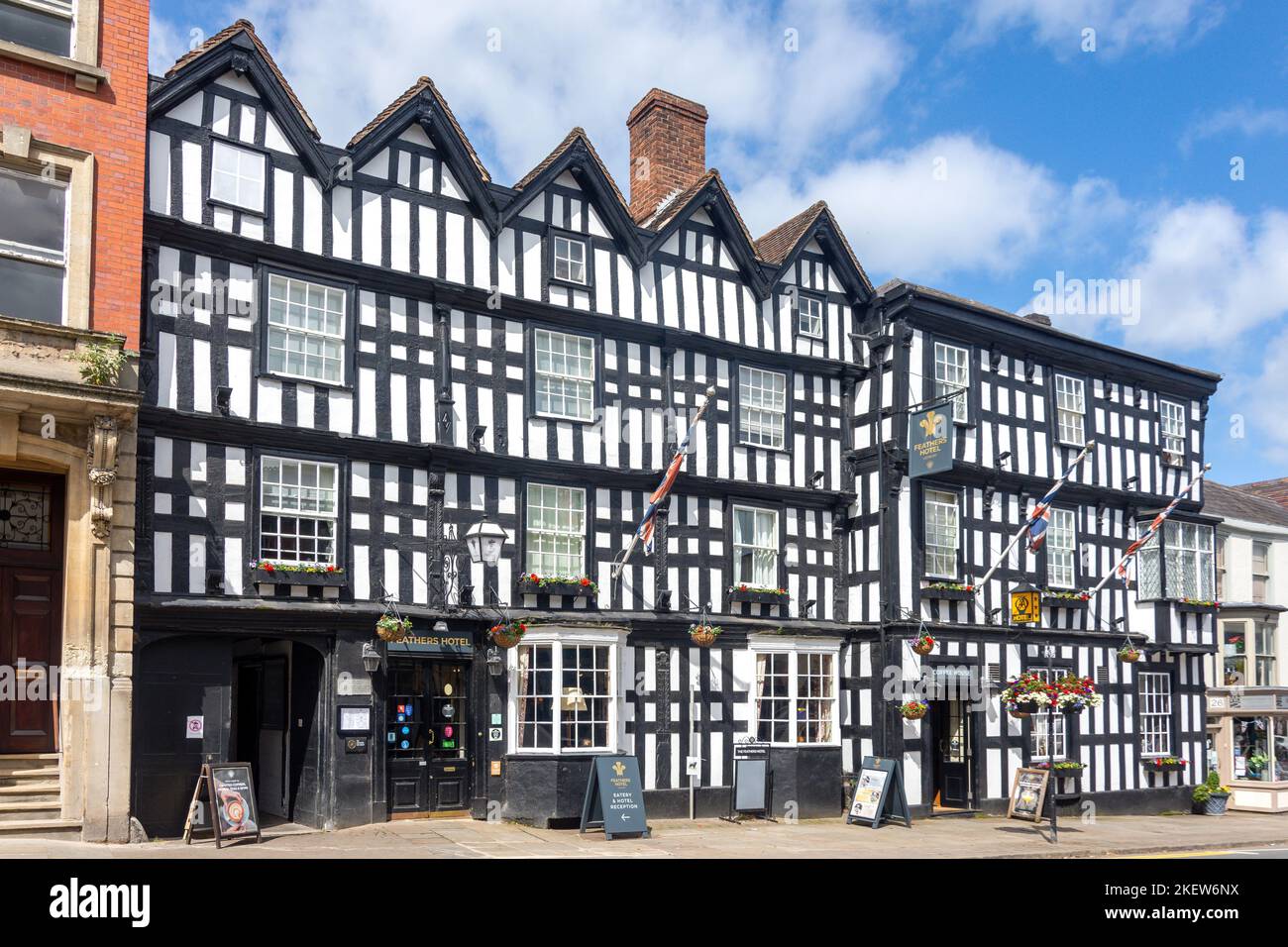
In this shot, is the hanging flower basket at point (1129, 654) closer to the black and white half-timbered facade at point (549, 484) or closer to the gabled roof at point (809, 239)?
the black and white half-timbered facade at point (549, 484)

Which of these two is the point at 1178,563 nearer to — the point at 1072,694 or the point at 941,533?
the point at 941,533

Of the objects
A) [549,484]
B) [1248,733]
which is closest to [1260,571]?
[1248,733]

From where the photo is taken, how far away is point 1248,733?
2859 centimetres

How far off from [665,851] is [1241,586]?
21.9 meters

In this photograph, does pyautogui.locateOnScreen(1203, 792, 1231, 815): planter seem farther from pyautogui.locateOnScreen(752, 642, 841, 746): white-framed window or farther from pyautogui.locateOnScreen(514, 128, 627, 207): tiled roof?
pyautogui.locateOnScreen(514, 128, 627, 207): tiled roof

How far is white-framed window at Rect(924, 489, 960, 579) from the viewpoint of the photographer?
22.5 metres

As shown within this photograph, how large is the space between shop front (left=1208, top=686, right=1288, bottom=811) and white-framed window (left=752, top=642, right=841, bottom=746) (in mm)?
11906

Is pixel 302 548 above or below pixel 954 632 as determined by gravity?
above

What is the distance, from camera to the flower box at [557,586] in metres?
18.3

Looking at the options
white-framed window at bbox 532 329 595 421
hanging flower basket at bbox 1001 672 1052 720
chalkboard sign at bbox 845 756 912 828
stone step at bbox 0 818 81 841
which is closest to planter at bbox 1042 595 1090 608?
hanging flower basket at bbox 1001 672 1052 720

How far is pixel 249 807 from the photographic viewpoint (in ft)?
48.5

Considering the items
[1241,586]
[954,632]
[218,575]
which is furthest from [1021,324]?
[218,575]

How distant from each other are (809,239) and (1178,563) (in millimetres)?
11711

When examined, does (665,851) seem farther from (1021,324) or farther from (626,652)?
(1021,324)
